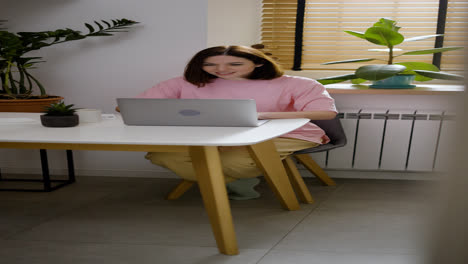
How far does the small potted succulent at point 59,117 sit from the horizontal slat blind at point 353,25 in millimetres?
2029

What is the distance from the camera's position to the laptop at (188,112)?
1821 mm

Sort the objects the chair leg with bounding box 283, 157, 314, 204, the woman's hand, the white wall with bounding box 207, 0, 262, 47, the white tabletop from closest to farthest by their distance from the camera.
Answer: the white tabletop → the woman's hand → the chair leg with bounding box 283, 157, 314, 204 → the white wall with bounding box 207, 0, 262, 47

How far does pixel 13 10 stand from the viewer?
3115mm

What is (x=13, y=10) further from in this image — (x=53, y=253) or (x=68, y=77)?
(x=53, y=253)

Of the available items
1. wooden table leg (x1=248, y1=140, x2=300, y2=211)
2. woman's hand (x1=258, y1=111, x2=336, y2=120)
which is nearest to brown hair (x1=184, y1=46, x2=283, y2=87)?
woman's hand (x1=258, y1=111, x2=336, y2=120)

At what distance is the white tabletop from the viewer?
1530 millimetres

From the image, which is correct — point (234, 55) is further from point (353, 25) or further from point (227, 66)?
point (353, 25)

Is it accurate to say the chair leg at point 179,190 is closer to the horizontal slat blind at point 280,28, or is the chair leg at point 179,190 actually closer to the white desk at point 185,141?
the white desk at point 185,141

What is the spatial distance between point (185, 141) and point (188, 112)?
388mm

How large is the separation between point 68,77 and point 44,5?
505mm

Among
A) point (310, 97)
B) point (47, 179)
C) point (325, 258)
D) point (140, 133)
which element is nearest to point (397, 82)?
point (310, 97)

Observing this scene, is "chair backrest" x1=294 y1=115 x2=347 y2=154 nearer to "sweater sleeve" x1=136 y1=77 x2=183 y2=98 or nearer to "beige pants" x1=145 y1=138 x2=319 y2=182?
"beige pants" x1=145 y1=138 x2=319 y2=182

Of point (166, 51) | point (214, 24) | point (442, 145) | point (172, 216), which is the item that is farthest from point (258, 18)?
point (442, 145)

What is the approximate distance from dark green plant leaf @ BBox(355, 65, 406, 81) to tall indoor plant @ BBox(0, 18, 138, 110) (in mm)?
1514
